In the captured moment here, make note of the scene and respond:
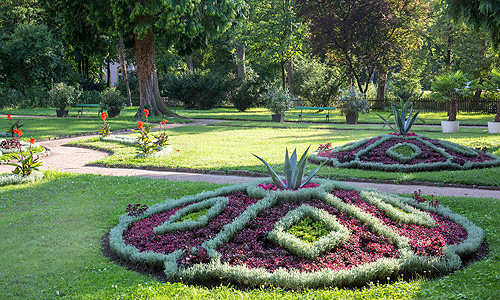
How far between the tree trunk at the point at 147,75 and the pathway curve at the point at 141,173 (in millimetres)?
8917

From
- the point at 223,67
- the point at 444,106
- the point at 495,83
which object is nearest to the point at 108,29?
the point at 495,83

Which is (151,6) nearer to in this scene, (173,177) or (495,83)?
(173,177)

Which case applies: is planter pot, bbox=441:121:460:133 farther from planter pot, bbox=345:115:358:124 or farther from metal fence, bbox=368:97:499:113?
A: metal fence, bbox=368:97:499:113

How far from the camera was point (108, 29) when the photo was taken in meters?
19.3

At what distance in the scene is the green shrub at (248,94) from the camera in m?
30.3

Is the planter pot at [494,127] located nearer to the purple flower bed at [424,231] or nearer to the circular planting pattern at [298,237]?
the circular planting pattern at [298,237]

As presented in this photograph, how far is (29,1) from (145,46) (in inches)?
888

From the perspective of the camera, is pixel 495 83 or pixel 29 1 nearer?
pixel 495 83

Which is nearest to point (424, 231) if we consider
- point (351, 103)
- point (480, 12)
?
point (480, 12)

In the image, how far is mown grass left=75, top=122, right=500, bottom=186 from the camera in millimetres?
7902

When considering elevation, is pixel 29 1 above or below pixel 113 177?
above

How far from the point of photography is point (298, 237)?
4297 mm

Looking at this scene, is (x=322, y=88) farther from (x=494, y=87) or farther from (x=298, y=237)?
(x=298, y=237)

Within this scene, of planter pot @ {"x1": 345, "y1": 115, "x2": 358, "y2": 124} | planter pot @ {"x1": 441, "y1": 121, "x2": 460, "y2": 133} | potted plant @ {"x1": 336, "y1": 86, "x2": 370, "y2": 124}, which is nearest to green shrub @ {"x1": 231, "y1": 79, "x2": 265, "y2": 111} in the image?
potted plant @ {"x1": 336, "y1": 86, "x2": 370, "y2": 124}
